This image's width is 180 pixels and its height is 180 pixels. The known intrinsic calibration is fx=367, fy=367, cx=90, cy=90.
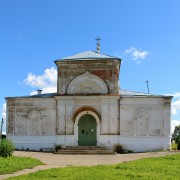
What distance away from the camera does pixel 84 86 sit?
84.8 feet

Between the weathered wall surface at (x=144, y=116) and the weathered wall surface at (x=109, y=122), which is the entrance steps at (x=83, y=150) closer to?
the weathered wall surface at (x=109, y=122)

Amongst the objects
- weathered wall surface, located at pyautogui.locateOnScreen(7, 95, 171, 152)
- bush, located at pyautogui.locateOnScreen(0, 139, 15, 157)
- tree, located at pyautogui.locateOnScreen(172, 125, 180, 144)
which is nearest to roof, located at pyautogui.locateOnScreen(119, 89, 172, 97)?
weathered wall surface, located at pyautogui.locateOnScreen(7, 95, 171, 152)

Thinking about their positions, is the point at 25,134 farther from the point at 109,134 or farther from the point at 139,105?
the point at 139,105

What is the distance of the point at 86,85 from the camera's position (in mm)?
25828

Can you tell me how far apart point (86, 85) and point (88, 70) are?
3.49 ft

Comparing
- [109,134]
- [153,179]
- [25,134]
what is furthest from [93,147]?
[153,179]

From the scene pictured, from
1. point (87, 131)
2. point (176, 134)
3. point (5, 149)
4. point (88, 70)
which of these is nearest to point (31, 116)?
point (87, 131)

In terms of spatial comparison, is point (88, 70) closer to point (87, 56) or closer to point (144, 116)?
point (87, 56)

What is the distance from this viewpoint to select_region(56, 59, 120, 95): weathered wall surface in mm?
25484

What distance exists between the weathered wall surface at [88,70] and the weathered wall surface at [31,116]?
1521 millimetres

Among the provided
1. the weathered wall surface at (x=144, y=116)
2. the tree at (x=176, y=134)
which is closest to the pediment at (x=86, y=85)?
the weathered wall surface at (x=144, y=116)

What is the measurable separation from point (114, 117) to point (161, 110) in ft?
10.6

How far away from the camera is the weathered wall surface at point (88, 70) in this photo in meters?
25.5

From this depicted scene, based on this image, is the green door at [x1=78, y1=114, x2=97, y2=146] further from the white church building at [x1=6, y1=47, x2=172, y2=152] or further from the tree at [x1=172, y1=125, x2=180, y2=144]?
the tree at [x1=172, y1=125, x2=180, y2=144]
